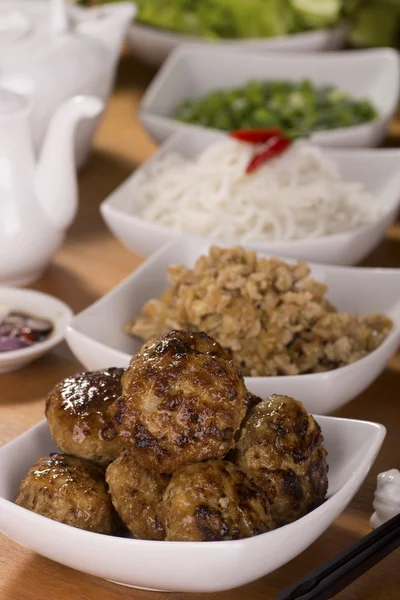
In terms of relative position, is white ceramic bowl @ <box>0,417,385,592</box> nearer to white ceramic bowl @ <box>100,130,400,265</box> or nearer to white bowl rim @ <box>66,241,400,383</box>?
white bowl rim @ <box>66,241,400,383</box>

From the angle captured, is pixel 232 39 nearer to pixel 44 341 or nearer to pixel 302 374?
pixel 44 341

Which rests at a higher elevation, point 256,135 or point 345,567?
point 345,567

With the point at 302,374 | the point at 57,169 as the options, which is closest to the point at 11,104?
the point at 57,169

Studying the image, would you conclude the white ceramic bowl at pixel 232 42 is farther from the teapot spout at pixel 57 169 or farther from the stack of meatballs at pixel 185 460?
the stack of meatballs at pixel 185 460

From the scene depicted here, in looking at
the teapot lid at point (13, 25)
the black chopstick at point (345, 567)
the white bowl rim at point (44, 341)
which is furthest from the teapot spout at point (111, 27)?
the black chopstick at point (345, 567)

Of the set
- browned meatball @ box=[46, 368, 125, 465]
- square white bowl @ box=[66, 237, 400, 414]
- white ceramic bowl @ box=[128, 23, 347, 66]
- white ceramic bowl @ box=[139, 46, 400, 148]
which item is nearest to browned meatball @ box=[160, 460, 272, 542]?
Result: browned meatball @ box=[46, 368, 125, 465]

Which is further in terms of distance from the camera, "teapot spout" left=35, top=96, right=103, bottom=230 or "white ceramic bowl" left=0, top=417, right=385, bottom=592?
"teapot spout" left=35, top=96, right=103, bottom=230
